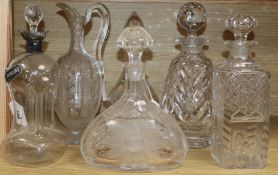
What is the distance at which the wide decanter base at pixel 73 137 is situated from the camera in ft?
3.22

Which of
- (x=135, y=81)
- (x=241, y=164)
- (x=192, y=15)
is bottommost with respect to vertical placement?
(x=241, y=164)

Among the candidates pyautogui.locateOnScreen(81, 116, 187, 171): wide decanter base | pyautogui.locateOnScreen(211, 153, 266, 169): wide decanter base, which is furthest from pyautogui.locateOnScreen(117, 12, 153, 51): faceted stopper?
pyautogui.locateOnScreen(211, 153, 266, 169): wide decanter base

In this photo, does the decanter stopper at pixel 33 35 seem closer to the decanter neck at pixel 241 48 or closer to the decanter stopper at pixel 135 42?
the decanter stopper at pixel 135 42

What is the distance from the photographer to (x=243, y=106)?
851mm

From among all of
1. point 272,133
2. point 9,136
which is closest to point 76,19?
point 9,136

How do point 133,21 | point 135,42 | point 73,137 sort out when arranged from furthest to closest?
point 133,21, point 73,137, point 135,42

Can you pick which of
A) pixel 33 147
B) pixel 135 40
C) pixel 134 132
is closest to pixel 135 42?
pixel 135 40

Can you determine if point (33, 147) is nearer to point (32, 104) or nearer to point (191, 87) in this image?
point (32, 104)

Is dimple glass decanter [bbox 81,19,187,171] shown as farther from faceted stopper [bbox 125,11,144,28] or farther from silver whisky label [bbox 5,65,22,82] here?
faceted stopper [bbox 125,11,144,28]

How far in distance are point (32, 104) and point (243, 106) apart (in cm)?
36

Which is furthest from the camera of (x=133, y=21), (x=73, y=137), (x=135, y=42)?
(x=133, y=21)

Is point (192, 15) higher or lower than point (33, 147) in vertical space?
higher

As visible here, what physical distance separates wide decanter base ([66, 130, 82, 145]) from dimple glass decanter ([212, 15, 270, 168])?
28cm

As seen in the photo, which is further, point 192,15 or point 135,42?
point 192,15
